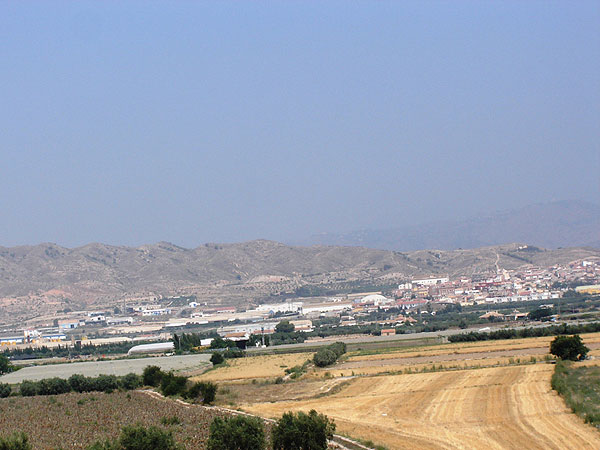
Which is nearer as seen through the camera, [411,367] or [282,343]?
[411,367]

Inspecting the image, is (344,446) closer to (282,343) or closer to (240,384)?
(240,384)

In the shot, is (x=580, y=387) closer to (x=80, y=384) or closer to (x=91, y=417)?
(x=91, y=417)

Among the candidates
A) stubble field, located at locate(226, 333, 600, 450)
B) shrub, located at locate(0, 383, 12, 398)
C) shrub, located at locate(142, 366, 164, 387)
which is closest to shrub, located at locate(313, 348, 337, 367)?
stubble field, located at locate(226, 333, 600, 450)

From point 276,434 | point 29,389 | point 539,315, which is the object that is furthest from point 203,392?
point 539,315

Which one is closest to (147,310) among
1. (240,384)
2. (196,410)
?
(240,384)

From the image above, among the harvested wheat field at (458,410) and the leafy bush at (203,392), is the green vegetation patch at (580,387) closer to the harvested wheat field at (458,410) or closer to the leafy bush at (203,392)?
the harvested wheat field at (458,410)

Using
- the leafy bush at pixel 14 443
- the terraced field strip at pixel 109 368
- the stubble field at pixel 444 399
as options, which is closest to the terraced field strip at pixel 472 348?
the stubble field at pixel 444 399
